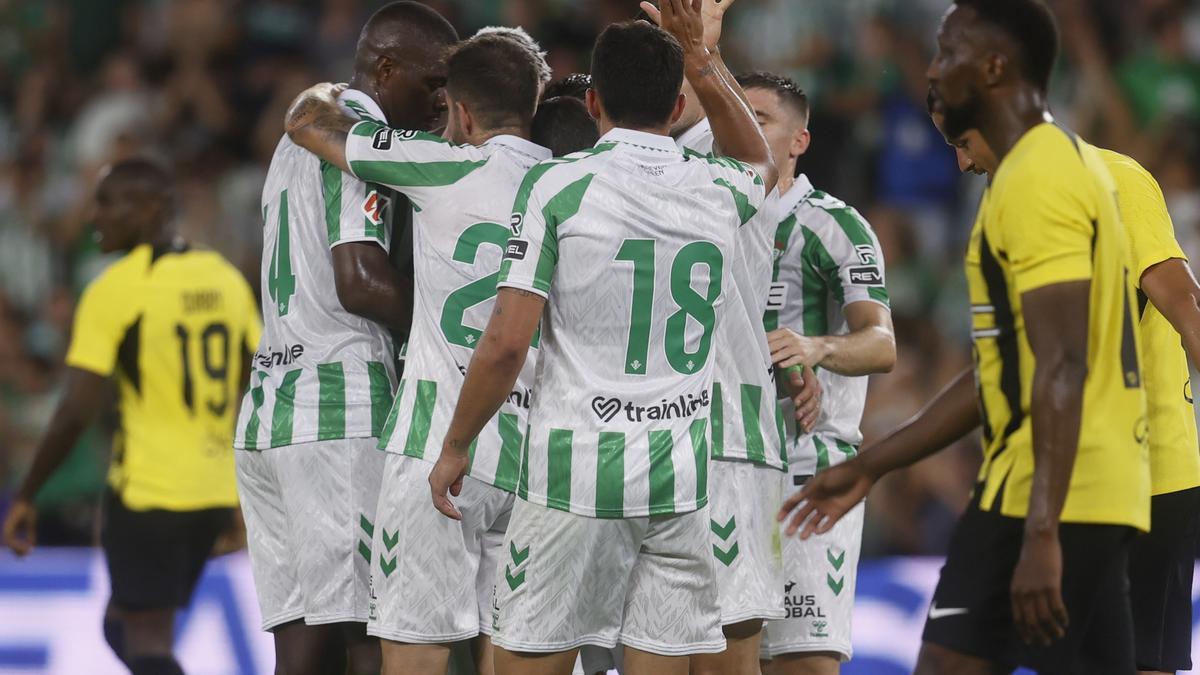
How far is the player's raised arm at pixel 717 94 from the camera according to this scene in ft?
16.7

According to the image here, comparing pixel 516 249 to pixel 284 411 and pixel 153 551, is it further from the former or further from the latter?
pixel 153 551

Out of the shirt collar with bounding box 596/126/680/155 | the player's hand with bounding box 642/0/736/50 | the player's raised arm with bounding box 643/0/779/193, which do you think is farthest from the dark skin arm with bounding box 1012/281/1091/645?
the player's hand with bounding box 642/0/736/50

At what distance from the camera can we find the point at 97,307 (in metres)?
7.41

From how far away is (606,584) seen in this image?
474cm

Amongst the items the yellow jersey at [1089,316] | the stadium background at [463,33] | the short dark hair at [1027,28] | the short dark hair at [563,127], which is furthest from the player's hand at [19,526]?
the short dark hair at [1027,28]

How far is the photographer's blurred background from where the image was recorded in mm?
10977

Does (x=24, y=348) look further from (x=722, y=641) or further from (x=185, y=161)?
(x=722, y=641)

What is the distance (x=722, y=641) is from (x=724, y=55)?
8.55m

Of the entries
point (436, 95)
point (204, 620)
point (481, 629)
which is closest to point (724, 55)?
point (204, 620)

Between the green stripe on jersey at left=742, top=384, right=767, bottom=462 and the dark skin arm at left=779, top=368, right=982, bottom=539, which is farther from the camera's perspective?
the green stripe on jersey at left=742, top=384, right=767, bottom=462

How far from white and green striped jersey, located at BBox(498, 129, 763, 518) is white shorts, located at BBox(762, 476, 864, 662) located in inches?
47.6

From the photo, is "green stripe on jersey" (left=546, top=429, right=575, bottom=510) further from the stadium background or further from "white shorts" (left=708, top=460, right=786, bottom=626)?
the stadium background

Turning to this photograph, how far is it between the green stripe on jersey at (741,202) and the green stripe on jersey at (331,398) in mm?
1498

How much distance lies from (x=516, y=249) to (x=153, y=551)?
357 cm
